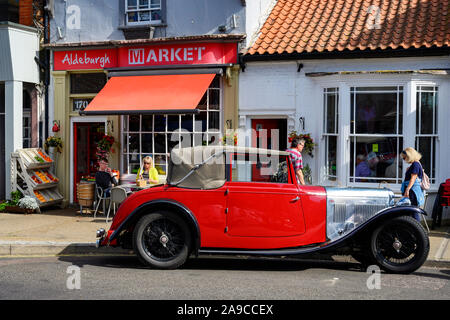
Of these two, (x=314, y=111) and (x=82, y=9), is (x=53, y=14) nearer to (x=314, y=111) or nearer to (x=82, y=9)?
(x=82, y=9)

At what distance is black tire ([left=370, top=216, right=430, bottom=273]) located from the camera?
6.82 meters

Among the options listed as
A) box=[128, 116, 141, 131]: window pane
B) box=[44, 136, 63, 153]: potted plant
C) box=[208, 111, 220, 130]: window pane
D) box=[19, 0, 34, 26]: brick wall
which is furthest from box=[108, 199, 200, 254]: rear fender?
box=[19, 0, 34, 26]: brick wall

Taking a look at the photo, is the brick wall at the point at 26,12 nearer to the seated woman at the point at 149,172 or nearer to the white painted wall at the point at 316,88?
the seated woman at the point at 149,172

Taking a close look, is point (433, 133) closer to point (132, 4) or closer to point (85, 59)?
point (132, 4)

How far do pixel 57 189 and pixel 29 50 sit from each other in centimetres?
356

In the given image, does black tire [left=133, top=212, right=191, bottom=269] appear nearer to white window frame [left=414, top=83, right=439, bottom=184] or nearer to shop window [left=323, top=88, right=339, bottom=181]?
shop window [left=323, top=88, right=339, bottom=181]

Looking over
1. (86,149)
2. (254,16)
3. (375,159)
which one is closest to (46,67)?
(86,149)

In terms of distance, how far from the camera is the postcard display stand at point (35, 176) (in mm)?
12344

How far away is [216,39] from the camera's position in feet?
39.5

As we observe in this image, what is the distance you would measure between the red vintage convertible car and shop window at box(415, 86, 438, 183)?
4451 mm

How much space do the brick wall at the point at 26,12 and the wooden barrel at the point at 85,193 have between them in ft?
15.4

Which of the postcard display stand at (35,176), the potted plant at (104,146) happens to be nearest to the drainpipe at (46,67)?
the postcard display stand at (35,176)
